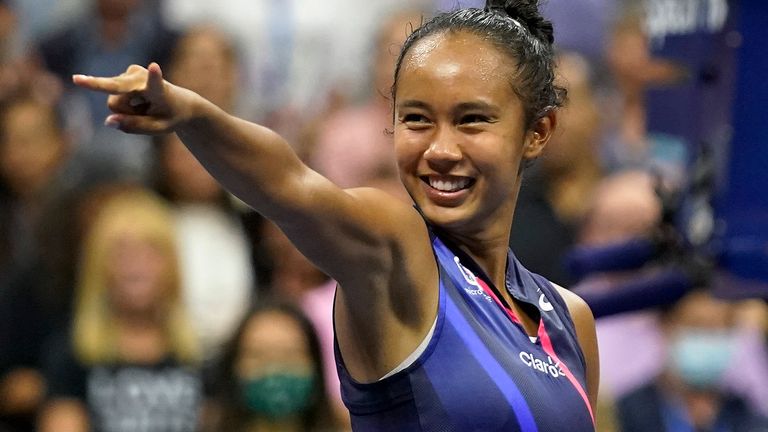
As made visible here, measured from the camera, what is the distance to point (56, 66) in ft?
18.5

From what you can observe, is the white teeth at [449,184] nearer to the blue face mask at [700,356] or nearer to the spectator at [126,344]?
the spectator at [126,344]

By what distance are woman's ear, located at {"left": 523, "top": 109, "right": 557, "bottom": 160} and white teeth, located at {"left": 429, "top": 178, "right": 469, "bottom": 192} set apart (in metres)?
0.14

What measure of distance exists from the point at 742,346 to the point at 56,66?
272cm

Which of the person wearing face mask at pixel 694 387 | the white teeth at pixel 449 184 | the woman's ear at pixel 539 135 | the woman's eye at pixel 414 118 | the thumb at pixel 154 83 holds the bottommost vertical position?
the person wearing face mask at pixel 694 387

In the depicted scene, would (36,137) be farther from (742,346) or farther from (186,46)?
(742,346)

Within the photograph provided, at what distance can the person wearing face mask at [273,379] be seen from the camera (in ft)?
14.5

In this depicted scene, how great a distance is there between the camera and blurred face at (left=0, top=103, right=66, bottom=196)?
200 inches

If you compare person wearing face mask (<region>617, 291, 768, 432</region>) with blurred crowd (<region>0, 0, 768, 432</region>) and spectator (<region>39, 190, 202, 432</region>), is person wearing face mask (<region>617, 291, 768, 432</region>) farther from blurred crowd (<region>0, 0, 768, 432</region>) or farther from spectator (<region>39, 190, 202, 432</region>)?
spectator (<region>39, 190, 202, 432</region>)

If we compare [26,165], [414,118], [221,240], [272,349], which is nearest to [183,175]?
[221,240]

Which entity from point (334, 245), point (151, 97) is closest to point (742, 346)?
point (334, 245)

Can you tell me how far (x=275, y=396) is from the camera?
441cm

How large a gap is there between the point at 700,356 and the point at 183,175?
6.02 ft

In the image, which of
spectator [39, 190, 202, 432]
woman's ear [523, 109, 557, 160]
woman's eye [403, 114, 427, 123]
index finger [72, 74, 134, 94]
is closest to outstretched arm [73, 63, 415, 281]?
index finger [72, 74, 134, 94]

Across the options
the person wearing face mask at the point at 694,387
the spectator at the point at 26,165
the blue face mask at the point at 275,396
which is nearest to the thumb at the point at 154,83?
the blue face mask at the point at 275,396
